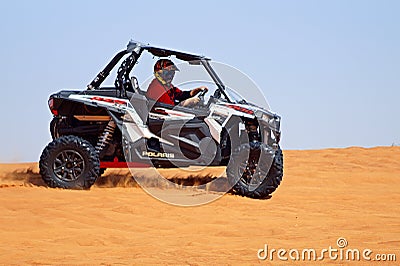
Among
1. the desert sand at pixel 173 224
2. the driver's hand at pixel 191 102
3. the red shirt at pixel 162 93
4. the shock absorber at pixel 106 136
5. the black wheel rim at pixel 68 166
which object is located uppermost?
the red shirt at pixel 162 93

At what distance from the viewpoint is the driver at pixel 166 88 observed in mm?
10383

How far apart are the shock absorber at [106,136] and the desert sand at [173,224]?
634mm

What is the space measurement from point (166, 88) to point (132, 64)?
63 cm

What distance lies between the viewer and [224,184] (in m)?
10.9

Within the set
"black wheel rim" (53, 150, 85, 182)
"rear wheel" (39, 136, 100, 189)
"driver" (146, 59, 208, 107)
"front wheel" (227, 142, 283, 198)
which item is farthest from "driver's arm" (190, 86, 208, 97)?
"black wheel rim" (53, 150, 85, 182)

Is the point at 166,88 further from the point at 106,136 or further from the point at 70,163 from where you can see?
the point at 70,163

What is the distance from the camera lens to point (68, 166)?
998 cm

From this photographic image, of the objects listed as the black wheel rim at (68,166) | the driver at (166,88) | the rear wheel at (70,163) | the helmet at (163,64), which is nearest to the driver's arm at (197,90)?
the driver at (166,88)

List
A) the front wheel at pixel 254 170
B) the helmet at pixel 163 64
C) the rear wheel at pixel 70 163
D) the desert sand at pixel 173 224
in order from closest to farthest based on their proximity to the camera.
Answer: the desert sand at pixel 173 224 < the rear wheel at pixel 70 163 < the front wheel at pixel 254 170 < the helmet at pixel 163 64

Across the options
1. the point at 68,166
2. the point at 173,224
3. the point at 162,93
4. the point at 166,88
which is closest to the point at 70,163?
the point at 68,166

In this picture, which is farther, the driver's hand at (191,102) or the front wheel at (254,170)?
the driver's hand at (191,102)

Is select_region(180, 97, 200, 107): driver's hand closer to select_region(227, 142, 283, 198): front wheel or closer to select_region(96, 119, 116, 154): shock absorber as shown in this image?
select_region(227, 142, 283, 198): front wheel

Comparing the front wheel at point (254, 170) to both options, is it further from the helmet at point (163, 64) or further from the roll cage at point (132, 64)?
the helmet at point (163, 64)

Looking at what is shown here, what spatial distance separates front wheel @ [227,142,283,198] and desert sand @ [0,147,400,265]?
0.70ft
